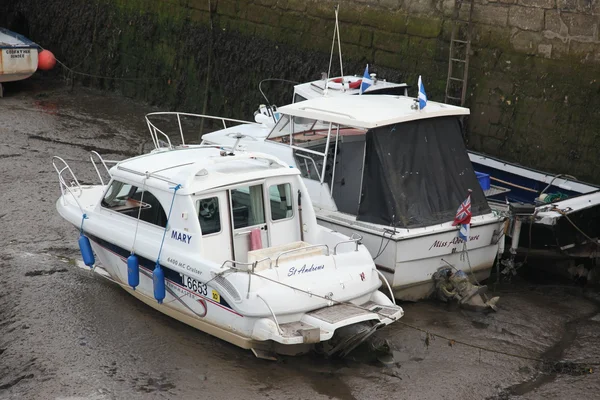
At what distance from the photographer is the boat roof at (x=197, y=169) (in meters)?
8.33

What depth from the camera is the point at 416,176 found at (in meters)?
9.54

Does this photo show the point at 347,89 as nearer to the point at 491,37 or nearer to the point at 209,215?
the point at 491,37

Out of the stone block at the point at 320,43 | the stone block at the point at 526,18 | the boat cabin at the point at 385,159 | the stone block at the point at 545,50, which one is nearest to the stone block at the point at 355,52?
the stone block at the point at 320,43

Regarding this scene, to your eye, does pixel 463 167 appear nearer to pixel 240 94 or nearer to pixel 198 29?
pixel 240 94

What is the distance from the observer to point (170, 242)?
839 cm

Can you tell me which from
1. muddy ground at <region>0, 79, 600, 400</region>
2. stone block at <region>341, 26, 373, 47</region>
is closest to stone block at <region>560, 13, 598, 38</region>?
stone block at <region>341, 26, 373, 47</region>

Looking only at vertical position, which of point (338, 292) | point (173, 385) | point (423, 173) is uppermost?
point (423, 173)

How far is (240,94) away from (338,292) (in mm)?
8706

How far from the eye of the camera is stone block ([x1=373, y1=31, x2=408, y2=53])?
13.6m

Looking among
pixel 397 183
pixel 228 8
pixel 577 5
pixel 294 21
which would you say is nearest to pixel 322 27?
pixel 294 21

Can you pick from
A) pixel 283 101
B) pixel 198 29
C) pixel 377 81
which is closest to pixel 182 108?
pixel 198 29

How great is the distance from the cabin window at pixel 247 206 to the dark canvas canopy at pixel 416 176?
4.02 ft

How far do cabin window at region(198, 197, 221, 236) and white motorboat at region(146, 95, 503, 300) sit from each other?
35.0 inches

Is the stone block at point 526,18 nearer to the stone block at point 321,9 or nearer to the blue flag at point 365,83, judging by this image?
the blue flag at point 365,83
